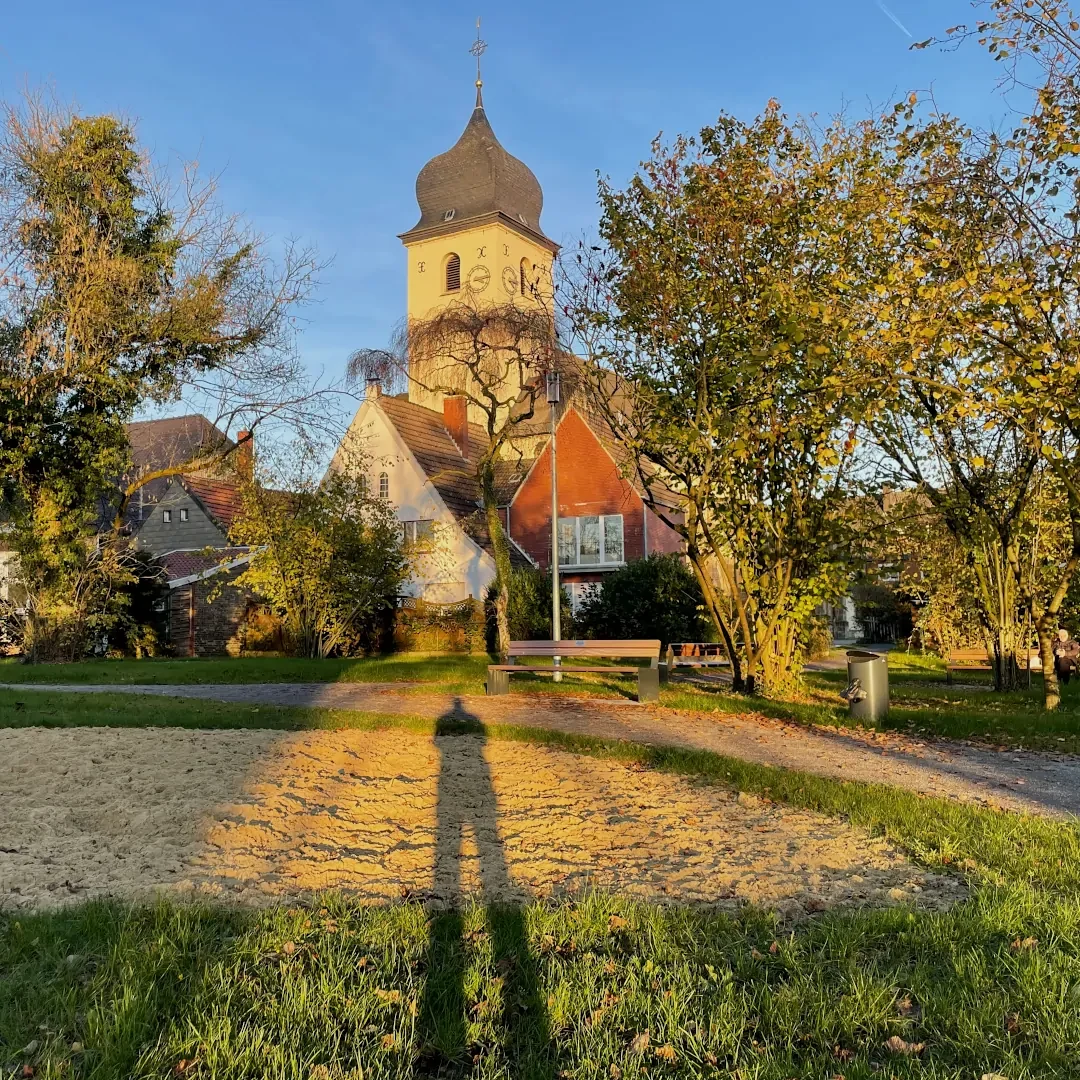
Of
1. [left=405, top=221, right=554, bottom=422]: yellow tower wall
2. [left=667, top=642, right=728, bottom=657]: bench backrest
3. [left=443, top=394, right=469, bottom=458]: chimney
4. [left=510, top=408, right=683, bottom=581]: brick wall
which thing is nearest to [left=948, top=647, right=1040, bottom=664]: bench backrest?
[left=667, top=642, right=728, bottom=657]: bench backrest

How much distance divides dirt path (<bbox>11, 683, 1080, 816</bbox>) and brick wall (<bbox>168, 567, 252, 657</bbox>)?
16.2 m

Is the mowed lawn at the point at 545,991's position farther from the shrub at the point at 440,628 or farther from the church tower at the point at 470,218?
the church tower at the point at 470,218

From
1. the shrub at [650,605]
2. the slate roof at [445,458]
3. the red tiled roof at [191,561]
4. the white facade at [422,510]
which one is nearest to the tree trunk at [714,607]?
the shrub at [650,605]

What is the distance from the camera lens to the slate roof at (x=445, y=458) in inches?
1431

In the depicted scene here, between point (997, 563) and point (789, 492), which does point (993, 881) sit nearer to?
point (789, 492)

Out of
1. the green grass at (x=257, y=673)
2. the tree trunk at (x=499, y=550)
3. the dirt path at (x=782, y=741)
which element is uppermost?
the tree trunk at (x=499, y=550)

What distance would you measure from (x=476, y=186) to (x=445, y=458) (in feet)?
94.6

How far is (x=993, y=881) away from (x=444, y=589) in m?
32.1

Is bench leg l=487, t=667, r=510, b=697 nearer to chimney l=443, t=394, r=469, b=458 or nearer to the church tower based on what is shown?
chimney l=443, t=394, r=469, b=458

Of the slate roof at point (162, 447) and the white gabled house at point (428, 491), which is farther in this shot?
the white gabled house at point (428, 491)

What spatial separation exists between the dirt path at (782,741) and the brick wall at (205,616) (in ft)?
53.0

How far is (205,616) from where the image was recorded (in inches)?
1249

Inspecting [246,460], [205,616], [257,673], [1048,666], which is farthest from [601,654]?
[205,616]

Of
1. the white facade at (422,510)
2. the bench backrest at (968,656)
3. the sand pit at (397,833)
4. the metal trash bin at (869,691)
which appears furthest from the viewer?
the white facade at (422,510)
